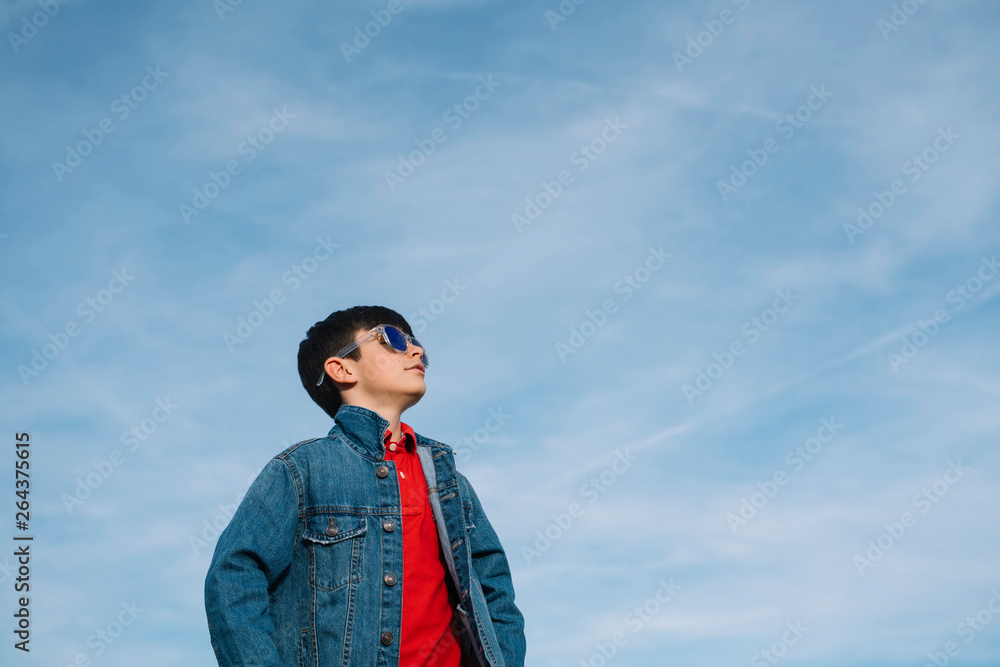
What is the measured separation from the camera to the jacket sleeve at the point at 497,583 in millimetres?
4422

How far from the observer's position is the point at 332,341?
4.94 m

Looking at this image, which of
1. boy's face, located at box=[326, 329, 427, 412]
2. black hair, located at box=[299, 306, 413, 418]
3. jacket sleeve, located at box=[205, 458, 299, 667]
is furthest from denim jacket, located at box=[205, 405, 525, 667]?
black hair, located at box=[299, 306, 413, 418]

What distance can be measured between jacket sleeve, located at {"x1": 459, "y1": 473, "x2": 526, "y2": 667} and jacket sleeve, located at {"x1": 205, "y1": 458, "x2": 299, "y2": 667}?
3.11 ft

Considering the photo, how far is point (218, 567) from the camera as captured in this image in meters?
3.81

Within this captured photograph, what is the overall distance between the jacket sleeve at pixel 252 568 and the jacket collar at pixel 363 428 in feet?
1.32

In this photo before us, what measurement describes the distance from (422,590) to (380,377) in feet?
3.52

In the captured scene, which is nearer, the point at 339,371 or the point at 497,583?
the point at 497,583

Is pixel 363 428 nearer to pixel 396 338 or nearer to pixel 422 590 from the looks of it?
pixel 396 338

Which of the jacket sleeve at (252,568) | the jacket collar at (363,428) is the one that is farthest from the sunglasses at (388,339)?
the jacket sleeve at (252,568)

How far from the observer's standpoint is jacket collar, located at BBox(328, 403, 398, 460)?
4.43 metres

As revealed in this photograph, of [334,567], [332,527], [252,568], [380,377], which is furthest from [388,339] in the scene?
[252,568]

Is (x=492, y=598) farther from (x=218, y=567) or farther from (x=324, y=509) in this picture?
(x=218, y=567)

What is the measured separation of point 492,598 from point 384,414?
3.27 feet

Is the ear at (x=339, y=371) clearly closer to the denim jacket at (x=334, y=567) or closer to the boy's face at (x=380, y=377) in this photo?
the boy's face at (x=380, y=377)
